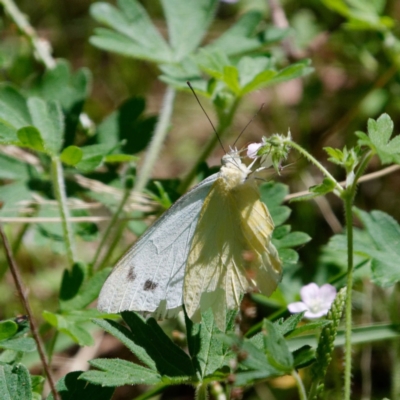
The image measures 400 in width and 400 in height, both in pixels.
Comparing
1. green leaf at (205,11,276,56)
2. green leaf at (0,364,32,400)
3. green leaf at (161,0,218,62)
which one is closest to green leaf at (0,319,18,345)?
green leaf at (0,364,32,400)

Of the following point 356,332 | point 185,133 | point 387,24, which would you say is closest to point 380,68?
point 387,24

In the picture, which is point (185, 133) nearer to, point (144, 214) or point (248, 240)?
point (144, 214)

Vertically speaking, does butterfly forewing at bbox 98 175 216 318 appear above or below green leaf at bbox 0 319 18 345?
above

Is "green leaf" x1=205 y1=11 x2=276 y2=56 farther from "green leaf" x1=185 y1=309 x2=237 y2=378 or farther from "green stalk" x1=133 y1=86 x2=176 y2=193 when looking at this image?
"green leaf" x1=185 y1=309 x2=237 y2=378

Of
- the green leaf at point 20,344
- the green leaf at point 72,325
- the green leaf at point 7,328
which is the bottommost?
the green leaf at point 20,344

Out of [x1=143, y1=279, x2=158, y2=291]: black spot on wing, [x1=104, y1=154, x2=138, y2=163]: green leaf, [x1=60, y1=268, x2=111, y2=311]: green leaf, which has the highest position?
[x1=104, y1=154, x2=138, y2=163]: green leaf

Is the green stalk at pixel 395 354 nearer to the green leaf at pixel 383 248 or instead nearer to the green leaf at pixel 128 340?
the green leaf at pixel 383 248

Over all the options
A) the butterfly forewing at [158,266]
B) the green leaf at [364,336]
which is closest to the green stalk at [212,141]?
the butterfly forewing at [158,266]

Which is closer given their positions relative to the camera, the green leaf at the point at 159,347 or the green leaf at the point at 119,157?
the green leaf at the point at 159,347
